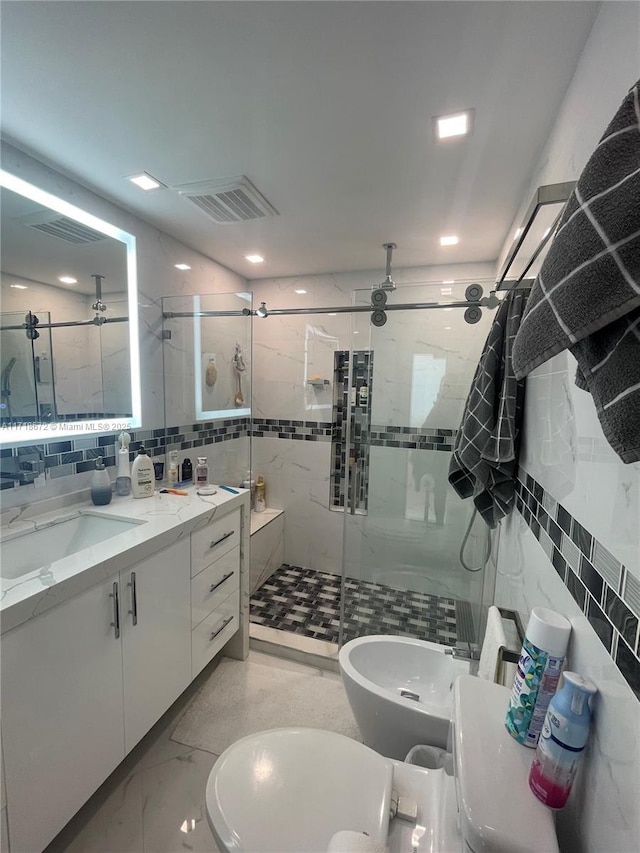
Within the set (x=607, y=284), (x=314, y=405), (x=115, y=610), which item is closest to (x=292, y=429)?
(x=314, y=405)

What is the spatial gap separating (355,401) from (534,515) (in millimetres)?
1365

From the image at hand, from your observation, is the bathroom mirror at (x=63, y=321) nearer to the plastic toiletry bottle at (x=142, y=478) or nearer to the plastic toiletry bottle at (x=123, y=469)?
the plastic toiletry bottle at (x=123, y=469)

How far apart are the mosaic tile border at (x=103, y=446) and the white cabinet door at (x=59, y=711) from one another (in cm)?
66

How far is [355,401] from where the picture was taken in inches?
89.0

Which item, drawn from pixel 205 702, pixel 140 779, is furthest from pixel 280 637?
pixel 140 779

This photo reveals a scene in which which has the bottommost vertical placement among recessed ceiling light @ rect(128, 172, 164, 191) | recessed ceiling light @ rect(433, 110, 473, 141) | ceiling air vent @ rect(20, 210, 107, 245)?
ceiling air vent @ rect(20, 210, 107, 245)

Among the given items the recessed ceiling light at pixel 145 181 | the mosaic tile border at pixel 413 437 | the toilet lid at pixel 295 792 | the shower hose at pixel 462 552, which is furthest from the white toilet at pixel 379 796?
the recessed ceiling light at pixel 145 181

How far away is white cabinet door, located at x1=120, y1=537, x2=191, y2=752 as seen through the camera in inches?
48.6

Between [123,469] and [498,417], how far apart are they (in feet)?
5.51

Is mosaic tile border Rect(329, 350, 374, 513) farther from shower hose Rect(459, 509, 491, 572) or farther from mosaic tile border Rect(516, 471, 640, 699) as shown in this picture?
mosaic tile border Rect(516, 471, 640, 699)

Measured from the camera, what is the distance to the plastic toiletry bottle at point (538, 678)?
64 centimetres

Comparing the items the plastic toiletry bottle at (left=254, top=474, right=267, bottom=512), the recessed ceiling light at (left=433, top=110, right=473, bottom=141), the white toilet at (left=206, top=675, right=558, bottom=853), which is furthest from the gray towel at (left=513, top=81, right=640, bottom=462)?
the plastic toiletry bottle at (left=254, top=474, right=267, bottom=512)

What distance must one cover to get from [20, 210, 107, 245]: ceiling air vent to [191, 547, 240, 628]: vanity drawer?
1.59 meters

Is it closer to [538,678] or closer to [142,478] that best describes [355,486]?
[142,478]
